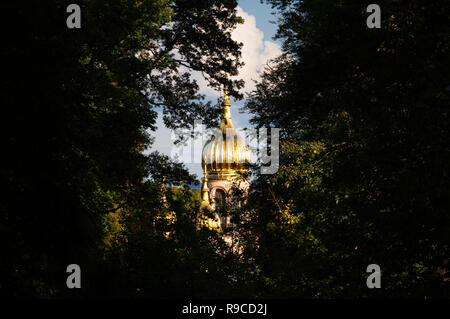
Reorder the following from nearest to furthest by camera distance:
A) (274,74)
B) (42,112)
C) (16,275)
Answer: (16,275)
(42,112)
(274,74)

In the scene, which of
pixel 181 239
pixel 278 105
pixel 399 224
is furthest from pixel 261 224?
pixel 399 224

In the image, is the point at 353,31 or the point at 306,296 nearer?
the point at 353,31

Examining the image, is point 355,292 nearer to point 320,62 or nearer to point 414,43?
point 414,43

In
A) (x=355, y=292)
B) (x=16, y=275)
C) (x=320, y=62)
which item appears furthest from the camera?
(x=320, y=62)

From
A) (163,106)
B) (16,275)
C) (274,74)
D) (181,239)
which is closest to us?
(16,275)

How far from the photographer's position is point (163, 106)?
16922 mm

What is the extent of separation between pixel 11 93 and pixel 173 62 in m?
9.85

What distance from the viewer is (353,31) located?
949 cm

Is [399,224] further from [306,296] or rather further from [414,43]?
[306,296]

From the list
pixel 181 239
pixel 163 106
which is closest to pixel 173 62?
pixel 163 106

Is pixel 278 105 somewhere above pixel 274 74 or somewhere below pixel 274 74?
below

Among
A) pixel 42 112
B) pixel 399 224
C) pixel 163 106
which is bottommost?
pixel 399 224

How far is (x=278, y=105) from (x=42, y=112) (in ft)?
42.0

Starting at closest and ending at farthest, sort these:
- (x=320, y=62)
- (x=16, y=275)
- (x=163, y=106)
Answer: (x=16, y=275) < (x=320, y=62) < (x=163, y=106)
